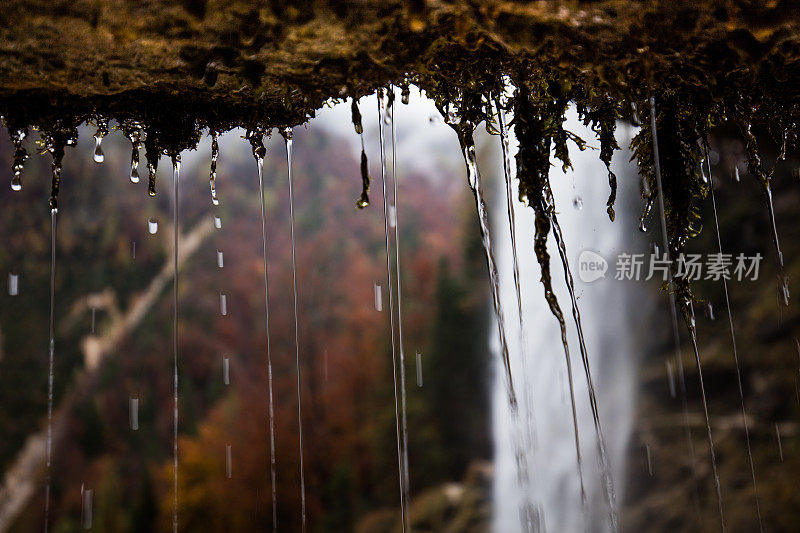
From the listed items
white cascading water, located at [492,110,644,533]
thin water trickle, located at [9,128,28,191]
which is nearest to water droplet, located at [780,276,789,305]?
white cascading water, located at [492,110,644,533]

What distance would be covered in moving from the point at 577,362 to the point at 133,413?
7.91 metres

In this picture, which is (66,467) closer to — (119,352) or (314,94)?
(119,352)

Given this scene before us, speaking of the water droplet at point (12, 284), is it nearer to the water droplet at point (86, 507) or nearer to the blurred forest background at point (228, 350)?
the blurred forest background at point (228, 350)

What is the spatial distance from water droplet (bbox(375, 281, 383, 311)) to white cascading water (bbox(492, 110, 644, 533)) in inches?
134

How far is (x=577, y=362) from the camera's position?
28.5 ft

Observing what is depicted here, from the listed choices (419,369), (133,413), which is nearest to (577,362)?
(419,369)

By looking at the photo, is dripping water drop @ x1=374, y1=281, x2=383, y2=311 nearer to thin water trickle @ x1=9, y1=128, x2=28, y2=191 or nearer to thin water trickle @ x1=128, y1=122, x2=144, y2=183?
thin water trickle @ x1=128, y1=122, x2=144, y2=183

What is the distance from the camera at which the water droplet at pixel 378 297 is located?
12.1 metres

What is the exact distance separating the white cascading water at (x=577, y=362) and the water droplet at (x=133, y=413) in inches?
257

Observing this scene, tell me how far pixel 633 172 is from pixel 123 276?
995cm

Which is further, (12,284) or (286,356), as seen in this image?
(286,356)

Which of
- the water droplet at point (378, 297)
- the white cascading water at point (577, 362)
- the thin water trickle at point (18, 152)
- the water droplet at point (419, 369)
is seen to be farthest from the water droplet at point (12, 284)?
the thin water trickle at point (18, 152)

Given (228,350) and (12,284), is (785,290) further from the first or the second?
(12,284)

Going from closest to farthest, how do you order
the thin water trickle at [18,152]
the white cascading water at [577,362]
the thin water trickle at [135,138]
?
the thin water trickle at [18,152] < the thin water trickle at [135,138] < the white cascading water at [577,362]
